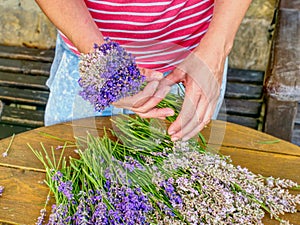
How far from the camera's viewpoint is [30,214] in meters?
0.95

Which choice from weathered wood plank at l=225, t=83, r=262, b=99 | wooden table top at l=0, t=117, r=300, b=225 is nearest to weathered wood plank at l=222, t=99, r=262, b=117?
weathered wood plank at l=225, t=83, r=262, b=99

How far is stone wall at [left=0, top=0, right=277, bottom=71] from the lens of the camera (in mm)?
2057

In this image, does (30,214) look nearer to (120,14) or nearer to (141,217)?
(141,217)

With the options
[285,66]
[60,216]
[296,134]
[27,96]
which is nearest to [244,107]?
Result: [296,134]

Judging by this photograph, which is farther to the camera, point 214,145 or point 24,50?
point 24,50

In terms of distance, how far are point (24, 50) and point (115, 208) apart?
1509 mm

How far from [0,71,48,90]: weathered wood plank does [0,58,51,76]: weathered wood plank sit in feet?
0.07

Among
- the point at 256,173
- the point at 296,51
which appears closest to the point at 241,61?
the point at 296,51

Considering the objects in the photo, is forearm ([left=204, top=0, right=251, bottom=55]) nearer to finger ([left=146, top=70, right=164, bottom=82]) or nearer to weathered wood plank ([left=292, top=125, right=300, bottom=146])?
finger ([left=146, top=70, right=164, bottom=82])

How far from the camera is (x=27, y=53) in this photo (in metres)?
2.17

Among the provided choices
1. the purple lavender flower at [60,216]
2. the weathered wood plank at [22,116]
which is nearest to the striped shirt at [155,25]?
the purple lavender flower at [60,216]

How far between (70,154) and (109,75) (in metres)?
0.38

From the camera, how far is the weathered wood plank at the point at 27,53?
2.13 m

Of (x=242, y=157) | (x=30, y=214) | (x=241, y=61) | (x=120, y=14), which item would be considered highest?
(x=120, y=14)
